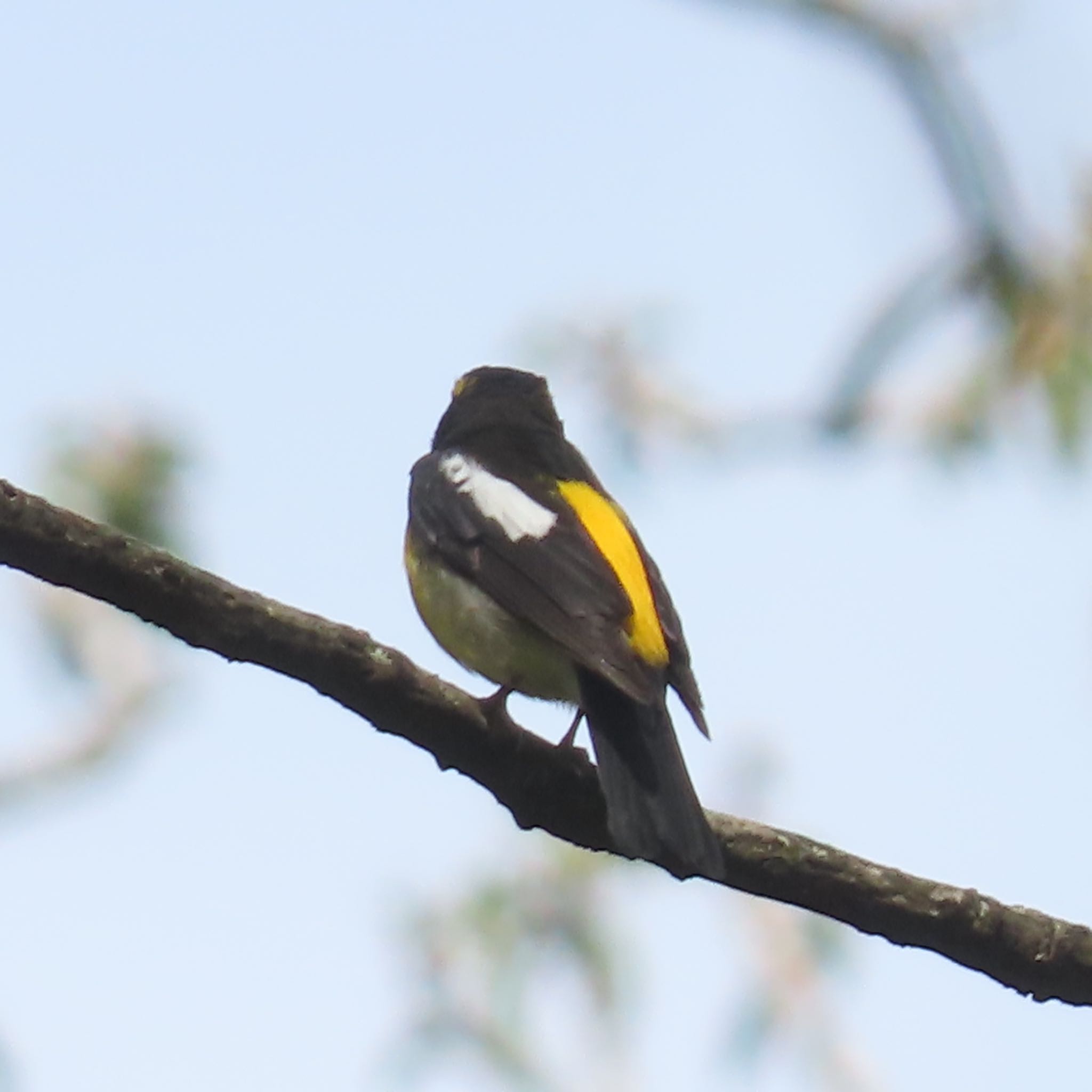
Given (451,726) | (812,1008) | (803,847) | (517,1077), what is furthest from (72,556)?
(812,1008)

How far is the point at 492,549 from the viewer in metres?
4.72

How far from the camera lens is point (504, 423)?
5.92 metres

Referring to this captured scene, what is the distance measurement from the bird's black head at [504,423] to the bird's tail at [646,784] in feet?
4.22

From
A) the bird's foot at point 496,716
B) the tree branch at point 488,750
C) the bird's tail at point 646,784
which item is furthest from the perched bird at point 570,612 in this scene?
the bird's foot at point 496,716

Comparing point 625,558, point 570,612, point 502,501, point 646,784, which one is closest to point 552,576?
point 570,612

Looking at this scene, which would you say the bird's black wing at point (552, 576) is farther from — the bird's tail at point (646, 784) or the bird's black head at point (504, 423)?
the bird's black head at point (504, 423)

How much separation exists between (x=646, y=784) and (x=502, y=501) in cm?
Result: 141

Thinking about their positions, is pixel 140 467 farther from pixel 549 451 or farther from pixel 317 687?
pixel 317 687

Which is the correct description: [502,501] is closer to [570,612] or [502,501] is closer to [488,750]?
[570,612]

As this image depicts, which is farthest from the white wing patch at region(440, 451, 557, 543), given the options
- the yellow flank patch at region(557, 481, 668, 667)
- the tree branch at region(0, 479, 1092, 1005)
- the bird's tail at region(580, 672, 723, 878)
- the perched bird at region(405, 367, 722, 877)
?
the tree branch at region(0, 479, 1092, 1005)

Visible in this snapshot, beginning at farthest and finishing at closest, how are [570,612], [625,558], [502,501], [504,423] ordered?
1. [504,423]
2. [502,501]
3. [625,558]
4. [570,612]

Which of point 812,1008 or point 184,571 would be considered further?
point 812,1008

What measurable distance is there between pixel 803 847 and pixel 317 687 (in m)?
1.08

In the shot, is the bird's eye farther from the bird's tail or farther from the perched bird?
the bird's tail
